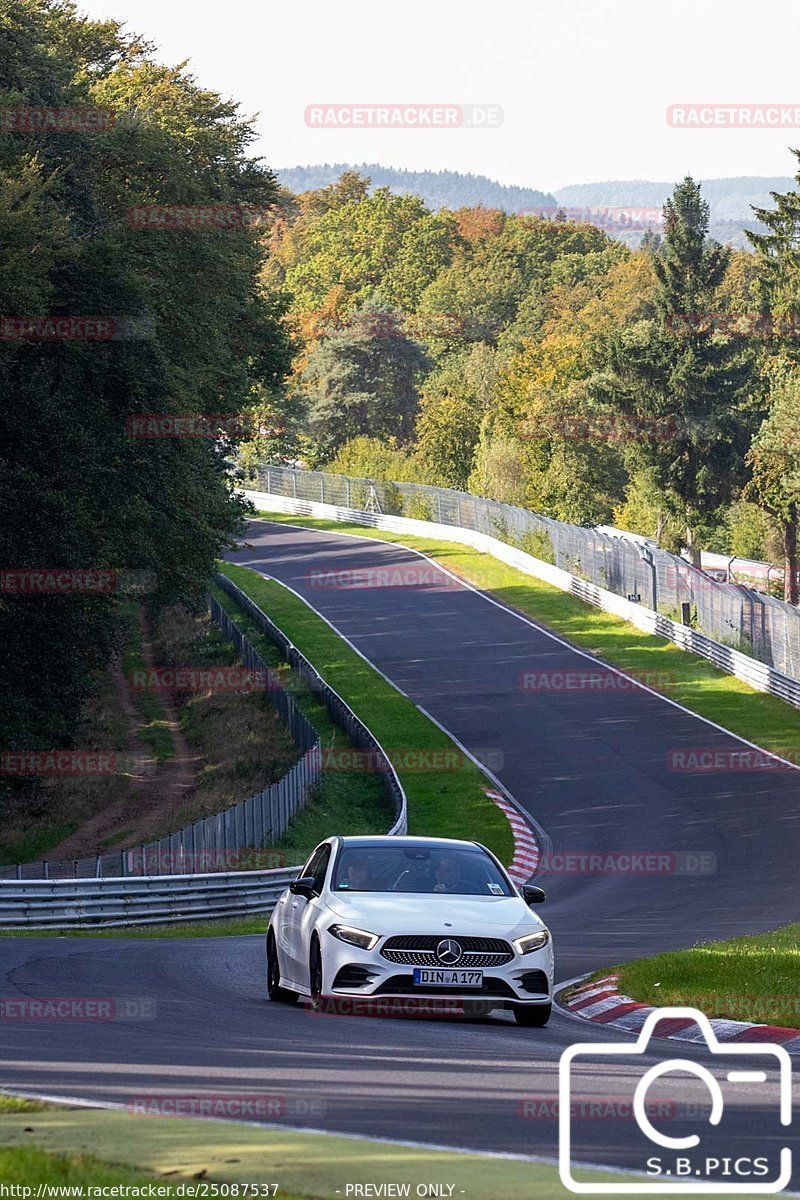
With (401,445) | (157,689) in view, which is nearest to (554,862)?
(157,689)

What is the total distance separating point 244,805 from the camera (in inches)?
1160

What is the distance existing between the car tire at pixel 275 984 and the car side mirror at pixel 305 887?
0.59 m

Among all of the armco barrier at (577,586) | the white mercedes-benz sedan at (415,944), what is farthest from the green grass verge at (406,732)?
the white mercedes-benz sedan at (415,944)

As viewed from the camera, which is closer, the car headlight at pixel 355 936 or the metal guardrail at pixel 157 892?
the car headlight at pixel 355 936

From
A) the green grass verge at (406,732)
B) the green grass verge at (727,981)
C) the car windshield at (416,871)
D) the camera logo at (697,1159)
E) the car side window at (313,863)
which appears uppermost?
the camera logo at (697,1159)

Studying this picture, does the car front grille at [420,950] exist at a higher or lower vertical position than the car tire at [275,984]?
higher

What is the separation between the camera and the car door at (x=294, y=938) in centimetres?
1388

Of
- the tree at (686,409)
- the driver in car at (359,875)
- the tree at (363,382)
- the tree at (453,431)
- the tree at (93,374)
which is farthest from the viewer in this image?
the tree at (363,382)

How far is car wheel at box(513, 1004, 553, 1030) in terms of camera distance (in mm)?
13328

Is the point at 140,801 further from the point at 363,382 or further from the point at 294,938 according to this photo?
the point at 363,382

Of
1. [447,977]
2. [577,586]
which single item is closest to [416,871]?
[447,977]

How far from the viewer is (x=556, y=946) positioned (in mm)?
21125

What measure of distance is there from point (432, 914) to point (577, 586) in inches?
2108

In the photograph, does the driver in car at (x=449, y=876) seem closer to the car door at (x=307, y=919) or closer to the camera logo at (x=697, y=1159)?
the car door at (x=307, y=919)
